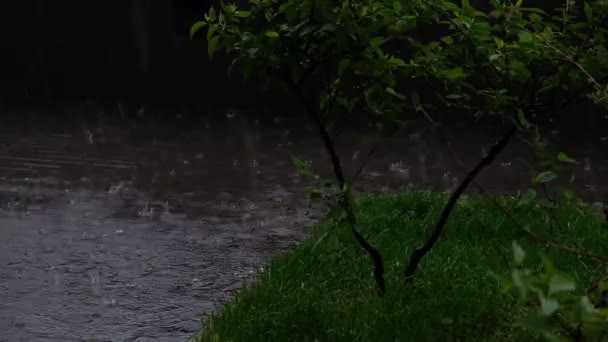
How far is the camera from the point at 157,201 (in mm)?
7266

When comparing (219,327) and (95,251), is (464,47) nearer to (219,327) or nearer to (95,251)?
(219,327)

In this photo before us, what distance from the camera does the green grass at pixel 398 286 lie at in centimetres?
438

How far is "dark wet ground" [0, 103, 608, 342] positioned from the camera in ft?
16.0

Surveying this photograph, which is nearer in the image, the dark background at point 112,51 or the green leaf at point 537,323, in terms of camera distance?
the green leaf at point 537,323

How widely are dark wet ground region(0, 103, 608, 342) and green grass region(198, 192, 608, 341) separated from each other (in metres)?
0.34

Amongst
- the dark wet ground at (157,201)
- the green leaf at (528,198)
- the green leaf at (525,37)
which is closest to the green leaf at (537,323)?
the green leaf at (528,198)

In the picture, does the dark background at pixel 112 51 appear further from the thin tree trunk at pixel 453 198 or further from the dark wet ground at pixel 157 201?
the thin tree trunk at pixel 453 198

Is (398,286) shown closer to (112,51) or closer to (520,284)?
(520,284)

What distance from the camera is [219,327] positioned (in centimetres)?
439

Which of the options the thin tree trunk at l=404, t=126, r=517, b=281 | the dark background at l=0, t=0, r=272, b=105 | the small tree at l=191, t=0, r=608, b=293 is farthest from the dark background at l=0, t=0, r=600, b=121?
the small tree at l=191, t=0, r=608, b=293

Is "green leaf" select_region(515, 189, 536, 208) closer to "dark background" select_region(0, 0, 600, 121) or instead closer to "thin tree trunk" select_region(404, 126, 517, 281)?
"thin tree trunk" select_region(404, 126, 517, 281)

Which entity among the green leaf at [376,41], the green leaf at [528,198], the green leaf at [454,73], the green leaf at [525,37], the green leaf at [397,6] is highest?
the green leaf at [397,6]

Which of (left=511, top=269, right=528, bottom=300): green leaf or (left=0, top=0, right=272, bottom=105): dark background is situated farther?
(left=0, top=0, right=272, bottom=105): dark background

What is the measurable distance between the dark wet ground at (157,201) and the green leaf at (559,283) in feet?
8.87
